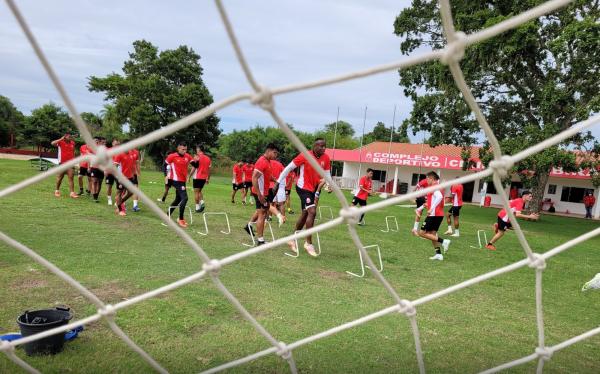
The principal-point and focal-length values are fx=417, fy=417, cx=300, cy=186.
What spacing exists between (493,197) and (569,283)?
2388 cm

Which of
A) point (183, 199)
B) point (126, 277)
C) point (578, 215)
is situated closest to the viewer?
point (126, 277)

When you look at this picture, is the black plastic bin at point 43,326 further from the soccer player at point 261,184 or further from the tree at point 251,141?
the tree at point 251,141

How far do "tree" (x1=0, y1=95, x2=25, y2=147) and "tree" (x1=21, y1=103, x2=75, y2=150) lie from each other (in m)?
2.00

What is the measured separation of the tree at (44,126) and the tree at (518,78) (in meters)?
34.4

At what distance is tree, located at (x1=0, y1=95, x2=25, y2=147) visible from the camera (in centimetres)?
4138

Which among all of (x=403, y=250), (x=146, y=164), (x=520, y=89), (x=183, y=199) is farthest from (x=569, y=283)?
(x=146, y=164)

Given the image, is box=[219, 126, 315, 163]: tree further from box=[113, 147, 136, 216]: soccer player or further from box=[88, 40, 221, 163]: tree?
box=[113, 147, 136, 216]: soccer player

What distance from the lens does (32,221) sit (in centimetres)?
679

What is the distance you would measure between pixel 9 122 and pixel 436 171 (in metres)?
41.4

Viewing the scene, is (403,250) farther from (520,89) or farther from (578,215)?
(578,215)

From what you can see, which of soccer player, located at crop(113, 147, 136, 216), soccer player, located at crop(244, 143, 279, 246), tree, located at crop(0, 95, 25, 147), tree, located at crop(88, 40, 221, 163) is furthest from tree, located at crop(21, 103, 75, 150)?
soccer player, located at crop(244, 143, 279, 246)

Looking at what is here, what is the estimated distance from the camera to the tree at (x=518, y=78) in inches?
540

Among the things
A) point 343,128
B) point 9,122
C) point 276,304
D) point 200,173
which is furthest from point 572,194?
point 9,122

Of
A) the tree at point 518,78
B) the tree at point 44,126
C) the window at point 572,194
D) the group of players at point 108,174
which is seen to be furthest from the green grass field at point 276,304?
the tree at point 44,126
